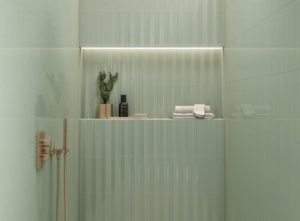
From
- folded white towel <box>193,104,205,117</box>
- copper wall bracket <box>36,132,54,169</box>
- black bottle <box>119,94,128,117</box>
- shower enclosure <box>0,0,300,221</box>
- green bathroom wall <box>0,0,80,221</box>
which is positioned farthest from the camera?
black bottle <box>119,94,128,117</box>

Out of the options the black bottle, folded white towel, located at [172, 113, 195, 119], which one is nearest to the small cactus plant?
the black bottle

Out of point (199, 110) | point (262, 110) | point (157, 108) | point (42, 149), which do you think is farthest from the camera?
point (157, 108)

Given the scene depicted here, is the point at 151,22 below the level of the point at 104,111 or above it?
above

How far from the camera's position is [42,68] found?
8.10 ft

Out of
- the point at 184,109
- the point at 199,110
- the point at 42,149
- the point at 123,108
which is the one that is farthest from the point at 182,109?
Result: the point at 42,149

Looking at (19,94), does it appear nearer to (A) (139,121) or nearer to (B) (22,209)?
(B) (22,209)

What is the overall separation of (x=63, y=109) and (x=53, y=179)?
52 cm

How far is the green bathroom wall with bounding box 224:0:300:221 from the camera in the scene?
209cm

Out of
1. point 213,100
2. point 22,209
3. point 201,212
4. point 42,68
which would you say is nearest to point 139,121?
point 213,100

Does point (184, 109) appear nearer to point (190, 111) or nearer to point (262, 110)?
point (190, 111)

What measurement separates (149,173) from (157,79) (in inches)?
30.4

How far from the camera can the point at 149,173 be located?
3.70 meters

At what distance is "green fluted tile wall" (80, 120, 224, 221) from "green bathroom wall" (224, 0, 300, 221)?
17 centimetres

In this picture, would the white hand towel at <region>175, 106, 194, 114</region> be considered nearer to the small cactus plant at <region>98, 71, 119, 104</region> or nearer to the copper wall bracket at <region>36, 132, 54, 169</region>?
the small cactus plant at <region>98, 71, 119, 104</region>
